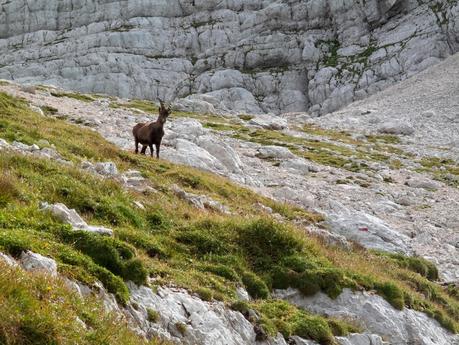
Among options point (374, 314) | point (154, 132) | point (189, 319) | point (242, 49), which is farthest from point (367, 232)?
point (242, 49)

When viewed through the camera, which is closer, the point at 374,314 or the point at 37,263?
the point at 37,263

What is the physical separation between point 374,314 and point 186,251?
4.72 meters

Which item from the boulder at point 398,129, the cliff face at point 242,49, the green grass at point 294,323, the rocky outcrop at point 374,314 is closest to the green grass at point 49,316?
the green grass at point 294,323

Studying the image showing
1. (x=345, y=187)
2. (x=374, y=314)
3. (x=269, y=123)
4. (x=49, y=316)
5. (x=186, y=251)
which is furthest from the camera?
(x=269, y=123)

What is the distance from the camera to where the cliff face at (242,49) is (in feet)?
394

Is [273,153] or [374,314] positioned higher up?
[273,153]

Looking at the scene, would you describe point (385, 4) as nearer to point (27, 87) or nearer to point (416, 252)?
point (27, 87)

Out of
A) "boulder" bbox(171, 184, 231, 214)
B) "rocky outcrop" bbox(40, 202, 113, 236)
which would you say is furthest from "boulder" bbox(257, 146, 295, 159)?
"rocky outcrop" bbox(40, 202, 113, 236)

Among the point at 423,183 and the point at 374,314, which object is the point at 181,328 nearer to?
the point at 374,314

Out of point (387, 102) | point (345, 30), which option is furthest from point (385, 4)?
point (387, 102)

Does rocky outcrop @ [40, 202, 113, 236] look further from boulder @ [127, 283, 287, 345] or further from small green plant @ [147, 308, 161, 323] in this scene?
small green plant @ [147, 308, 161, 323]

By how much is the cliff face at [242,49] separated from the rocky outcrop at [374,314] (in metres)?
106

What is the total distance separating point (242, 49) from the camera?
459 ft

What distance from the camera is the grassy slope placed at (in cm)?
941
